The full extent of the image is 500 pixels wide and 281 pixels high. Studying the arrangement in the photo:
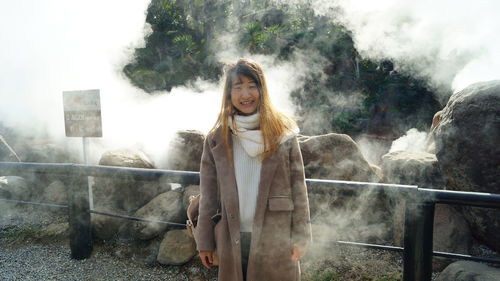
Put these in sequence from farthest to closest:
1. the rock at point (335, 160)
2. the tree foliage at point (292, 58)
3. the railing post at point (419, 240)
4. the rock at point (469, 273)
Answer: the tree foliage at point (292, 58)
the rock at point (335, 160)
the rock at point (469, 273)
the railing post at point (419, 240)

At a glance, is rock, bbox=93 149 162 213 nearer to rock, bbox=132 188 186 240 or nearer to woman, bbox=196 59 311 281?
rock, bbox=132 188 186 240

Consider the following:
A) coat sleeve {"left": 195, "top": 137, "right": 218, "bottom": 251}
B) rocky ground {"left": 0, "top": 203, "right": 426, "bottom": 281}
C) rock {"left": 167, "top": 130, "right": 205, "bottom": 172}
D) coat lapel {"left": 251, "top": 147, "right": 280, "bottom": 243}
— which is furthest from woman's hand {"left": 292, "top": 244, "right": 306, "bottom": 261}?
rock {"left": 167, "top": 130, "right": 205, "bottom": 172}

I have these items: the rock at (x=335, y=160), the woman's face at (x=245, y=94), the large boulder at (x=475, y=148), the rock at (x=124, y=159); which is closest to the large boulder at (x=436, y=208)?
the large boulder at (x=475, y=148)

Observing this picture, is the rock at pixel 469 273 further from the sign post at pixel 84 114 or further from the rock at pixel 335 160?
the sign post at pixel 84 114

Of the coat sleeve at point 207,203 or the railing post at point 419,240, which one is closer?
the coat sleeve at point 207,203

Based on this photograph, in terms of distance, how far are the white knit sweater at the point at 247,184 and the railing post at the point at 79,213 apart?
7.00 ft

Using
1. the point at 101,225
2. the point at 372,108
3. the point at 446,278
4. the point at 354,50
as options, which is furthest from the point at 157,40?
the point at 446,278

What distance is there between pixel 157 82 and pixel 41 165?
62.4 feet

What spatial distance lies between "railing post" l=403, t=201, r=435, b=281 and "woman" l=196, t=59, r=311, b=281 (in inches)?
27.6

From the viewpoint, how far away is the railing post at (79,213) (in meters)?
3.50

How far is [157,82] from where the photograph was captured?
867 inches

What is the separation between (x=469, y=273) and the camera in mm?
2695

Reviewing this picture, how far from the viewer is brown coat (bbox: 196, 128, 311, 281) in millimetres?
1856

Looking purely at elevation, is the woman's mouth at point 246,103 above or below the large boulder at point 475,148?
above
